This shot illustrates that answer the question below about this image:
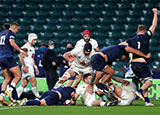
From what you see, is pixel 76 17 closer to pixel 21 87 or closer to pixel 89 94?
pixel 21 87

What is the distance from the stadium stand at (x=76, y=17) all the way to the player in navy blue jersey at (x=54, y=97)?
893 cm

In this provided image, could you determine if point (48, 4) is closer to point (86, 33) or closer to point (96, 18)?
point (96, 18)

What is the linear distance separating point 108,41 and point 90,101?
938 centimetres

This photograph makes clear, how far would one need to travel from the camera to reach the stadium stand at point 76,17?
63.1ft

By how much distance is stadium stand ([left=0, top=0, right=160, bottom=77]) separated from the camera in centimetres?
1922

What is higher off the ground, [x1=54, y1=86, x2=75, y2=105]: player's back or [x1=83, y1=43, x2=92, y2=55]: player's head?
[x1=83, y1=43, x2=92, y2=55]: player's head

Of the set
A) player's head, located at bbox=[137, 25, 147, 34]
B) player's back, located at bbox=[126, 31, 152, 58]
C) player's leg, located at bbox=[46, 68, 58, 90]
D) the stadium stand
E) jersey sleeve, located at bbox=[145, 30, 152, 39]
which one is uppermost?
the stadium stand

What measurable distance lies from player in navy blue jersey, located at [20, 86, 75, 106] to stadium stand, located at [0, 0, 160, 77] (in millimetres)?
8930

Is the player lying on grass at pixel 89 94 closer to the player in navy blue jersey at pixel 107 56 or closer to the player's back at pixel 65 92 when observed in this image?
the player in navy blue jersey at pixel 107 56

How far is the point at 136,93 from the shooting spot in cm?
955

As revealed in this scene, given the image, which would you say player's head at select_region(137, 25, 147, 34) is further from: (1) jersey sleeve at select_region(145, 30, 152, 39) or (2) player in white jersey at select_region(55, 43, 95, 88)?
(2) player in white jersey at select_region(55, 43, 95, 88)

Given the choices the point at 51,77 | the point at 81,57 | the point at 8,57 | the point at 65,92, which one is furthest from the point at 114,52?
→ the point at 51,77

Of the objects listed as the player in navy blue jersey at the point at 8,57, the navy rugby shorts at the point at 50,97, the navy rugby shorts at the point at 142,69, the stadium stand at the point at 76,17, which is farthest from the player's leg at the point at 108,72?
the stadium stand at the point at 76,17

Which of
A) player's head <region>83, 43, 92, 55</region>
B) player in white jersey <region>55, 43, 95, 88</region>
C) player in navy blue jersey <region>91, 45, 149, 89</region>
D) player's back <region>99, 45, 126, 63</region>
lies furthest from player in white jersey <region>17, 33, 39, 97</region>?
player's back <region>99, 45, 126, 63</region>
